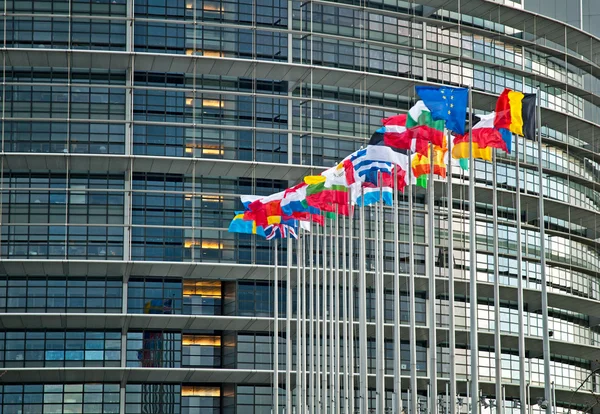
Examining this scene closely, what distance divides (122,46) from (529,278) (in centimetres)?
3438

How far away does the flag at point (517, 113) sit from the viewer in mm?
40312

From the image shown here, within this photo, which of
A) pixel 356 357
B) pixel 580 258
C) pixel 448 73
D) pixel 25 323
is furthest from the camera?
pixel 580 258

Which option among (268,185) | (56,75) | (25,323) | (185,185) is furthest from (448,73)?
(25,323)

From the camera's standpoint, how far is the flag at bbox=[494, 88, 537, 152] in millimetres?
40312

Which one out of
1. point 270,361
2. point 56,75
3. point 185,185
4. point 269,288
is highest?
point 56,75

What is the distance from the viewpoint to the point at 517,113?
40594 mm

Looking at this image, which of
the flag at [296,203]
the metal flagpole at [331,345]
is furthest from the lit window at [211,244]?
the metal flagpole at [331,345]

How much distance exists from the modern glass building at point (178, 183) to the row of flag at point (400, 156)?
11776mm

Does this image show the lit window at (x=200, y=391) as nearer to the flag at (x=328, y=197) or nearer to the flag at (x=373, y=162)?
the flag at (x=328, y=197)

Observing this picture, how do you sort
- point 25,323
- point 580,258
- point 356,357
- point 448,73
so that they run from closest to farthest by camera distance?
point 25,323, point 356,357, point 448,73, point 580,258

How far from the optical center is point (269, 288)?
7581 cm

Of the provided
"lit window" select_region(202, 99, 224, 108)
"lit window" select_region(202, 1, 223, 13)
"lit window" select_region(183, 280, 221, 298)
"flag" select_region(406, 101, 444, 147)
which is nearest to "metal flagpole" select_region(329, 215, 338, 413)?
"flag" select_region(406, 101, 444, 147)

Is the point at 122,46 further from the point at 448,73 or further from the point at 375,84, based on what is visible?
the point at 448,73

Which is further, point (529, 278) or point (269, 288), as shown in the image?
point (529, 278)
